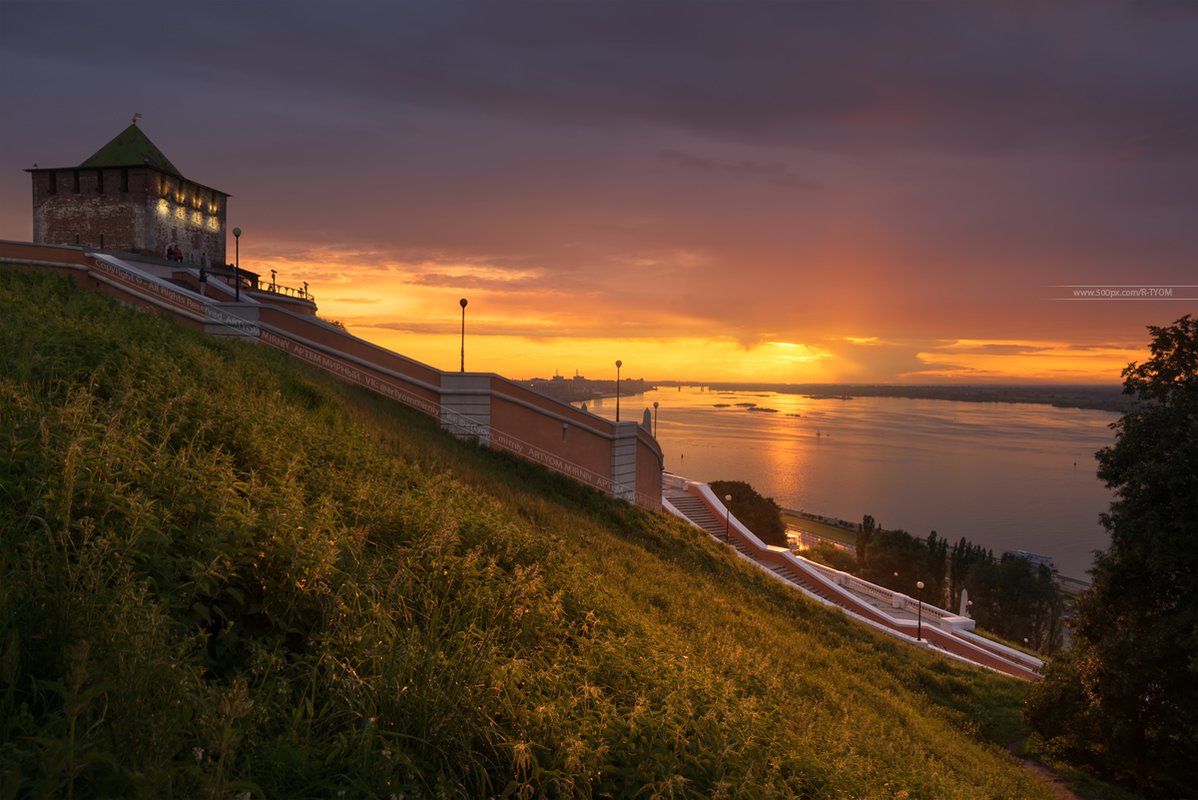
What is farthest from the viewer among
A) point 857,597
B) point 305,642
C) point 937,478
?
point 937,478

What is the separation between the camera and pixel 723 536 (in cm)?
3266

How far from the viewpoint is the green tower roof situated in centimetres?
4206

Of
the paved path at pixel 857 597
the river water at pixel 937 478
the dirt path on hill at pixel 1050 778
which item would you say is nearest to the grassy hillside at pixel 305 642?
the dirt path on hill at pixel 1050 778

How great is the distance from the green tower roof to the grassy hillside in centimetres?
4144

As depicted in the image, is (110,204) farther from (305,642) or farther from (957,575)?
(957,575)

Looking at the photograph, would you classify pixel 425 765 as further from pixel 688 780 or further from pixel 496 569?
pixel 496 569

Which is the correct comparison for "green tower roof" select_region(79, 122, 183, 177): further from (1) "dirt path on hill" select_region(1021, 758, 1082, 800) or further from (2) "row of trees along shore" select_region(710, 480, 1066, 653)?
(1) "dirt path on hill" select_region(1021, 758, 1082, 800)

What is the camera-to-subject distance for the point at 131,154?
1690 inches

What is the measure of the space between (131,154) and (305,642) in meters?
50.3

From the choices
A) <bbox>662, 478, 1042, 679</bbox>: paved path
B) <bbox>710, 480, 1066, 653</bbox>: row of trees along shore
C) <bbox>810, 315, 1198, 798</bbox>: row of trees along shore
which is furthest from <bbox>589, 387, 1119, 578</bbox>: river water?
<bbox>810, 315, 1198, 798</bbox>: row of trees along shore

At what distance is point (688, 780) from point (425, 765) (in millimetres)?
1365

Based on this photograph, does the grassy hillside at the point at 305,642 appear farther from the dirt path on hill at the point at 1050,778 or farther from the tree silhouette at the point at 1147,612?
the tree silhouette at the point at 1147,612

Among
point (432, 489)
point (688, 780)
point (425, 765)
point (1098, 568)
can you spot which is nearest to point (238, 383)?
point (432, 489)

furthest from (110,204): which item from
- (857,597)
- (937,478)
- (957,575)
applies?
(937,478)
